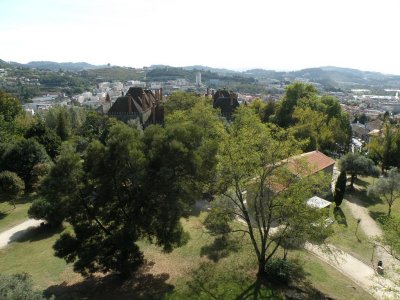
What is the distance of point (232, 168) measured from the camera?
18.4 m

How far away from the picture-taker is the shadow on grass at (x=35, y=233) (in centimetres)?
2483

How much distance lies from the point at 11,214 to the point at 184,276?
17817mm

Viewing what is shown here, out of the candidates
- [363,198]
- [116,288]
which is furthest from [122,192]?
[363,198]

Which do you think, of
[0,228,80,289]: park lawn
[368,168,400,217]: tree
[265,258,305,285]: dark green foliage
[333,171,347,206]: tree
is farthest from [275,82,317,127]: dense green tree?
[0,228,80,289]: park lawn

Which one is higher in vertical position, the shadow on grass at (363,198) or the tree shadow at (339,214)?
the tree shadow at (339,214)

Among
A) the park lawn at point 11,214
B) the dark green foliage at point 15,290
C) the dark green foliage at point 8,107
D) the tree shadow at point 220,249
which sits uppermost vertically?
the dark green foliage at point 8,107

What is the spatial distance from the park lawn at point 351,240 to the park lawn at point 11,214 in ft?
77.2

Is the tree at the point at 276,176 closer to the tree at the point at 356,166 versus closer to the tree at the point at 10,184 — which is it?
the tree at the point at 10,184

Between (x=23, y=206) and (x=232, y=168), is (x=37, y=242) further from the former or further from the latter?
(x=232, y=168)

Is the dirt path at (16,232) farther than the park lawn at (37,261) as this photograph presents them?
Yes

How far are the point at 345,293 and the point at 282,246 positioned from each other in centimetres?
516

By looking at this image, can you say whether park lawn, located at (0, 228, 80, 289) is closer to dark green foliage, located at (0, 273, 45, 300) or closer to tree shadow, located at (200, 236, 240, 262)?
dark green foliage, located at (0, 273, 45, 300)

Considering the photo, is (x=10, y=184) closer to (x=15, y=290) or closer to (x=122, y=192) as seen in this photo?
(x=122, y=192)

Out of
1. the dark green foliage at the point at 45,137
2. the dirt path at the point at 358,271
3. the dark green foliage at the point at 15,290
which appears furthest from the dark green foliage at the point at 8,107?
the dirt path at the point at 358,271
